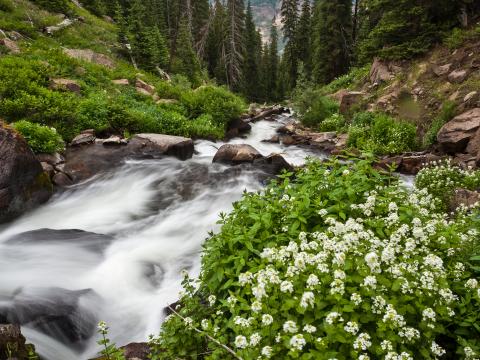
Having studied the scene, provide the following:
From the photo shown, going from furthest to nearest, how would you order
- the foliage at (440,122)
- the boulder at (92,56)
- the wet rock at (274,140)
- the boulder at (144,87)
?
the boulder at (92,56), the boulder at (144,87), the wet rock at (274,140), the foliage at (440,122)

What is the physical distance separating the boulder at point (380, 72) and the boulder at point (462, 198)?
12743 millimetres

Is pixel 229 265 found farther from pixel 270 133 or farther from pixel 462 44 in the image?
pixel 270 133

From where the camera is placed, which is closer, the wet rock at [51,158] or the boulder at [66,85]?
the wet rock at [51,158]

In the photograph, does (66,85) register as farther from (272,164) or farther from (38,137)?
(272,164)

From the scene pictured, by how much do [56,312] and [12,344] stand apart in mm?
1756

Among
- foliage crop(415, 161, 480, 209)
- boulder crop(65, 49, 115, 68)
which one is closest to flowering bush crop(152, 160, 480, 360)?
foliage crop(415, 161, 480, 209)

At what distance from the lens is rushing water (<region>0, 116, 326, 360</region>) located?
5855 mm

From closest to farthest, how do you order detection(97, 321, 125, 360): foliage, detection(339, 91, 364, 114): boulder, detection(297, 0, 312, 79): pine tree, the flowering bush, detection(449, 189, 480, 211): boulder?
the flowering bush
detection(97, 321, 125, 360): foliage
detection(449, 189, 480, 211): boulder
detection(339, 91, 364, 114): boulder
detection(297, 0, 312, 79): pine tree

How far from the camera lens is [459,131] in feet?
37.9

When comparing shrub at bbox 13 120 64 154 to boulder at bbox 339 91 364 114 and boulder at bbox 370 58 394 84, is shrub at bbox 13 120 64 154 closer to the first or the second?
boulder at bbox 339 91 364 114

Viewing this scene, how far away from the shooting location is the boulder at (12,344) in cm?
400

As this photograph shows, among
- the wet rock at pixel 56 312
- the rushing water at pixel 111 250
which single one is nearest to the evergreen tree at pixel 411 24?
the rushing water at pixel 111 250

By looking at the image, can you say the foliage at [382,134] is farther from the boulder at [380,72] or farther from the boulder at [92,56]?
the boulder at [92,56]

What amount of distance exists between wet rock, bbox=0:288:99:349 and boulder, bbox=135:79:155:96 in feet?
54.0
